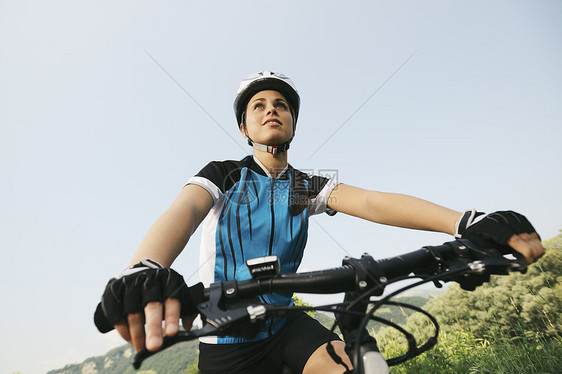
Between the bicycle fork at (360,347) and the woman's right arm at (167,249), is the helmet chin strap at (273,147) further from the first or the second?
the bicycle fork at (360,347)

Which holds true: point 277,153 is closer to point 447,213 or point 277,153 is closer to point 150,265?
point 447,213

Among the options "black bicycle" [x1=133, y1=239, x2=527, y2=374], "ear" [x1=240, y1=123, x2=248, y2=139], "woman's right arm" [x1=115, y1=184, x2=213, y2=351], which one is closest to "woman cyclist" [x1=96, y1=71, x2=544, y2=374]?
"woman's right arm" [x1=115, y1=184, x2=213, y2=351]

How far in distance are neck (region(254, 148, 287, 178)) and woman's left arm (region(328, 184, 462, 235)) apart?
1.92 feet

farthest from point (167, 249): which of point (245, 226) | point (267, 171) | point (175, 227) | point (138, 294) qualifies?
point (267, 171)

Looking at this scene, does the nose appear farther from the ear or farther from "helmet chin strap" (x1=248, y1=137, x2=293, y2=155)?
the ear

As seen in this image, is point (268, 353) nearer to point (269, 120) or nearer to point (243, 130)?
point (269, 120)

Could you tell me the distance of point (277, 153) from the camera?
2863 millimetres

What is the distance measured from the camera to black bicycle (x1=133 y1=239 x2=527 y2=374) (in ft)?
3.22

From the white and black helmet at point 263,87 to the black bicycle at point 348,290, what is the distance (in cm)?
238

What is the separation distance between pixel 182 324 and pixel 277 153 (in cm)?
205

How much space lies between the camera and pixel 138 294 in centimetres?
94

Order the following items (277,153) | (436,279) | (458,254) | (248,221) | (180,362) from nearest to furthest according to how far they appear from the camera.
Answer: (436,279) → (458,254) → (248,221) → (277,153) → (180,362)

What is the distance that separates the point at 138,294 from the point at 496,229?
1.65 metres

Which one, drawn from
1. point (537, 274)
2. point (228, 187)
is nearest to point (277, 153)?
point (228, 187)
